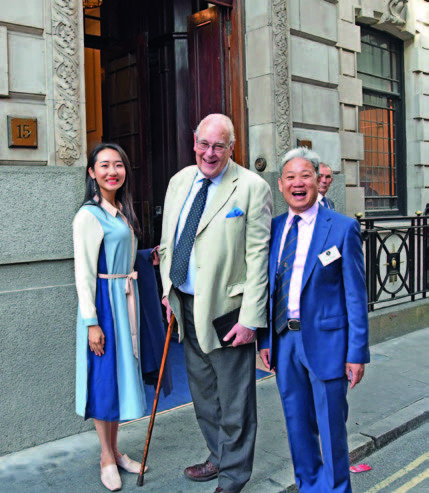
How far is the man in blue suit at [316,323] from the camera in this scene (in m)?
3.08

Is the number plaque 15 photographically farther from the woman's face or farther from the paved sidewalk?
the paved sidewalk

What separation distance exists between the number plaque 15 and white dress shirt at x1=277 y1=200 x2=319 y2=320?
236 centimetres

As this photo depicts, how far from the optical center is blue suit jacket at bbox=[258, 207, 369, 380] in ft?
10.1

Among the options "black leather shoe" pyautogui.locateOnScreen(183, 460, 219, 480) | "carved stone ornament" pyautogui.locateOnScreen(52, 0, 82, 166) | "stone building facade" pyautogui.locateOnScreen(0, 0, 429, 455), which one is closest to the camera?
"black leather shoe" pyautogui.locateOnScreen(183, 460, 219, 480)

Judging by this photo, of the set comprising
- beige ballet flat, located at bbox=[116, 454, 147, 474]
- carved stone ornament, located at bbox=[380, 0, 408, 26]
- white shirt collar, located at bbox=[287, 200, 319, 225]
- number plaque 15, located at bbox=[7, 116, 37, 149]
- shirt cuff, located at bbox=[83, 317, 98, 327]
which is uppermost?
carved stone ornament, located at bbox=[380, 0, 408, 26]

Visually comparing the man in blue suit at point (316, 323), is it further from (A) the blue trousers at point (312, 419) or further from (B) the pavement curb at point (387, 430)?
(B) the pavement curb at point (387, 430)

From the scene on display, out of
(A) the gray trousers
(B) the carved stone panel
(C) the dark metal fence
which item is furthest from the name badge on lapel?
(C) the dark metal fence

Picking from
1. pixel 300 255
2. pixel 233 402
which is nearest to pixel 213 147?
pixel 300 255

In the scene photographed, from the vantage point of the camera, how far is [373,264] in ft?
25.1

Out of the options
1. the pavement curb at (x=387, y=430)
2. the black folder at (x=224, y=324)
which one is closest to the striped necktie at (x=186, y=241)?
the black folder at (x=224, y=324)

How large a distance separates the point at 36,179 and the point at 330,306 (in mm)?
2512

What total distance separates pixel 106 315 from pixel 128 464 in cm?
112

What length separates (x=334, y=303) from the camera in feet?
10.3

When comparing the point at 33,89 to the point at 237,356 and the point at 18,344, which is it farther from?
the point at 237,356
